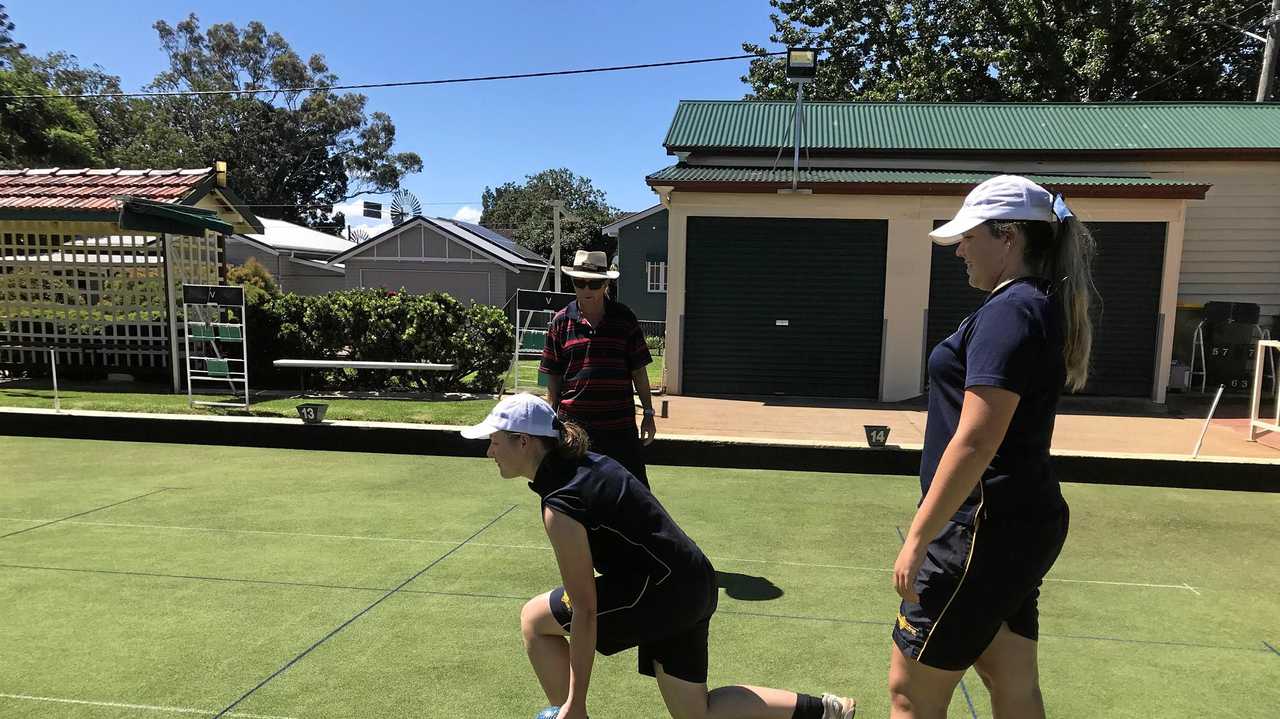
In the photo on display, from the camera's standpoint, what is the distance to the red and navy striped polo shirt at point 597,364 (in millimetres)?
4102

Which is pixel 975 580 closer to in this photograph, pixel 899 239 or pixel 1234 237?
pixel 899 239

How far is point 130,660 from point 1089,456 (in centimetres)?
733

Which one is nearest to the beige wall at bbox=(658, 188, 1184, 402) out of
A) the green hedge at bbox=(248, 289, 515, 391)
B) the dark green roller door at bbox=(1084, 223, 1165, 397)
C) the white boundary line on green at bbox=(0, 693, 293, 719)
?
the dark green roller door at bbox=(1084, 223, 1165, 397)

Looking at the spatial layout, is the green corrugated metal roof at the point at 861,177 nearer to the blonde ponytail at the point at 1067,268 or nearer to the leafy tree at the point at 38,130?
the blonde ponytail at the point at 1067,268

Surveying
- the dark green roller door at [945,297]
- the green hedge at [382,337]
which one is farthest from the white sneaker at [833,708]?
the dark green roller door at [945,297]

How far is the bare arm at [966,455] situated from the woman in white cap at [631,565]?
80cm

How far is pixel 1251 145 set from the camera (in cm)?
1312

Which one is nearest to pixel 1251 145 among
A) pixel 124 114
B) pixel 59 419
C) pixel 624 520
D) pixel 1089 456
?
pixel 1089 456

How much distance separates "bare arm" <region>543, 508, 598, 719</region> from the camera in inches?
87.5

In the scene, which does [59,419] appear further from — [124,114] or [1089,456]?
[124,114]

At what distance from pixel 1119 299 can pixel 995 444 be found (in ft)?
41.2

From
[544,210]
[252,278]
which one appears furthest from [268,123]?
[252,278]

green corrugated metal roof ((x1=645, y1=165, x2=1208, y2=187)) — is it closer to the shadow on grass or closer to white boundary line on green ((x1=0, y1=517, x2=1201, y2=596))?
white boundary line on green ((x1=0, y1=517, x2=1201, y2=596))

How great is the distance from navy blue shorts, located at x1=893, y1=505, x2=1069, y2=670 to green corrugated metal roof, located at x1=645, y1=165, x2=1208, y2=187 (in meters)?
10.7
